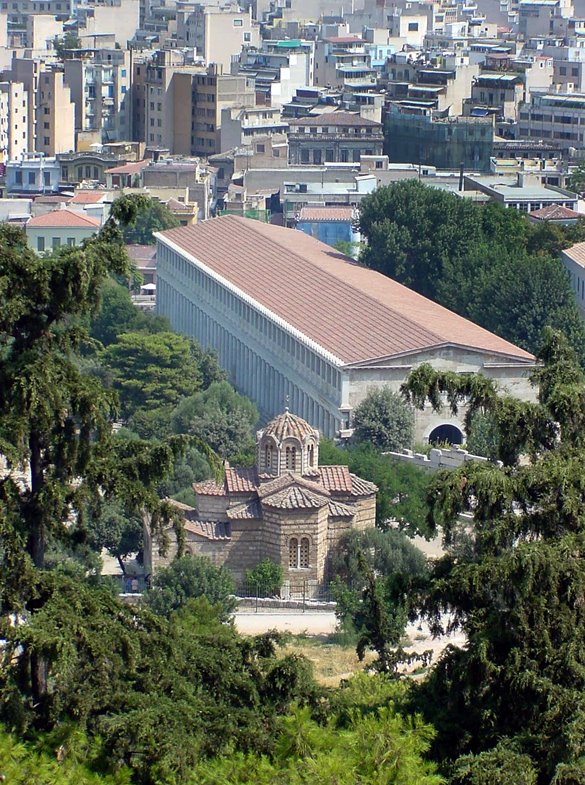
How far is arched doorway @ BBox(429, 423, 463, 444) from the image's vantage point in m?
68.1

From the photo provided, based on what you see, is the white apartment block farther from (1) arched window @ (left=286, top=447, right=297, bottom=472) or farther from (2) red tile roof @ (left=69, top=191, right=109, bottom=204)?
(1) arched window @ (left=286, top=447, right=297, bottom=472)

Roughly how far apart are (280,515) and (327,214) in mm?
53681

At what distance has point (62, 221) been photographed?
324ft

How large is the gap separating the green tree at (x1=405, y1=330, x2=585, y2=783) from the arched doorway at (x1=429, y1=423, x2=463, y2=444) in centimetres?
3819

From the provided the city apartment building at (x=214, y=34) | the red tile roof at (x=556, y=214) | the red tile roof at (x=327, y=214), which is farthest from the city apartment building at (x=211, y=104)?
the red tile roof at (x=556, y=214)

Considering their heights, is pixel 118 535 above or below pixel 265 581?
above

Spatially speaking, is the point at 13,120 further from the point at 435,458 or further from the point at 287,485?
the point at 287,485

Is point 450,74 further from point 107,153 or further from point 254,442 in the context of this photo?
point 254,442

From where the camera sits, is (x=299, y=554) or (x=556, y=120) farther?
(x=556, y=120)

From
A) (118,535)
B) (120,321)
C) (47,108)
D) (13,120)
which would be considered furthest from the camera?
(47,108)

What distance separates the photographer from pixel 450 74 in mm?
142000

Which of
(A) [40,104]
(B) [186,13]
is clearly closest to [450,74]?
(A) [40,104]

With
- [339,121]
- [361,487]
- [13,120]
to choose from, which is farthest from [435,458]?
[13,120]

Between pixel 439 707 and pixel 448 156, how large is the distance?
10209cm
